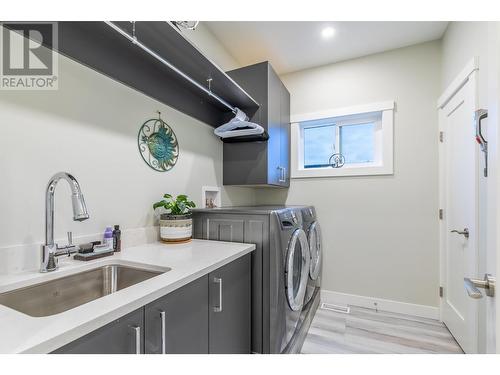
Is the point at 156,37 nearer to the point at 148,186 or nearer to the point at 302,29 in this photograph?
the point at 148,186

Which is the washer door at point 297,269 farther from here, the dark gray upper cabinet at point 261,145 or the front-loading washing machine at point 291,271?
the dark gray upper cabinet at point 261,145

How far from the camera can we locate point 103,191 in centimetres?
133

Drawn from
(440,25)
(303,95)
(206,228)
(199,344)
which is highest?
(440,25)

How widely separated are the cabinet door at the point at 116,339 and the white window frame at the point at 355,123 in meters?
2.41

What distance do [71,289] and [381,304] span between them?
2.73 meters

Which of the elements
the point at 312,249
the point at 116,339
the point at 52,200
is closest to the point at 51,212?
the point at 52,200

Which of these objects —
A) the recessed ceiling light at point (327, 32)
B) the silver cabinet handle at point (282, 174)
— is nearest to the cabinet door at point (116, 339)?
the silver cabinet handle at point (282, 174)

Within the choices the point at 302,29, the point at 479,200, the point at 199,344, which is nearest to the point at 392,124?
the point at 479,200

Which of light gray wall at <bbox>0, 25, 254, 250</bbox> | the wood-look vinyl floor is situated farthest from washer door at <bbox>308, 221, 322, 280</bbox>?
light gray wall at <bbox>0, 25, 254, 250</bbox>

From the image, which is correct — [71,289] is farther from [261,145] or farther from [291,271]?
[261,145]

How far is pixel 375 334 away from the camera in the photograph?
79.7 inches

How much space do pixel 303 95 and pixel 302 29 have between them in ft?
2.64

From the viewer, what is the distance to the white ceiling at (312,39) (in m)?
2.12

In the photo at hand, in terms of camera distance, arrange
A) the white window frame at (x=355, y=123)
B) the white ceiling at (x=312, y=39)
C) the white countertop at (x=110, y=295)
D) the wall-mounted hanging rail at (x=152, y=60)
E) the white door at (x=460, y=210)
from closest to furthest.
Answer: the white countertop at (x=110, y=295)
the wall-mounted hanging rail at (x=152, y=60)
the white door at (x=460, y=210)
the white ceiling at (x=312, y=39)
the white window frame at (x=355, y=123)
